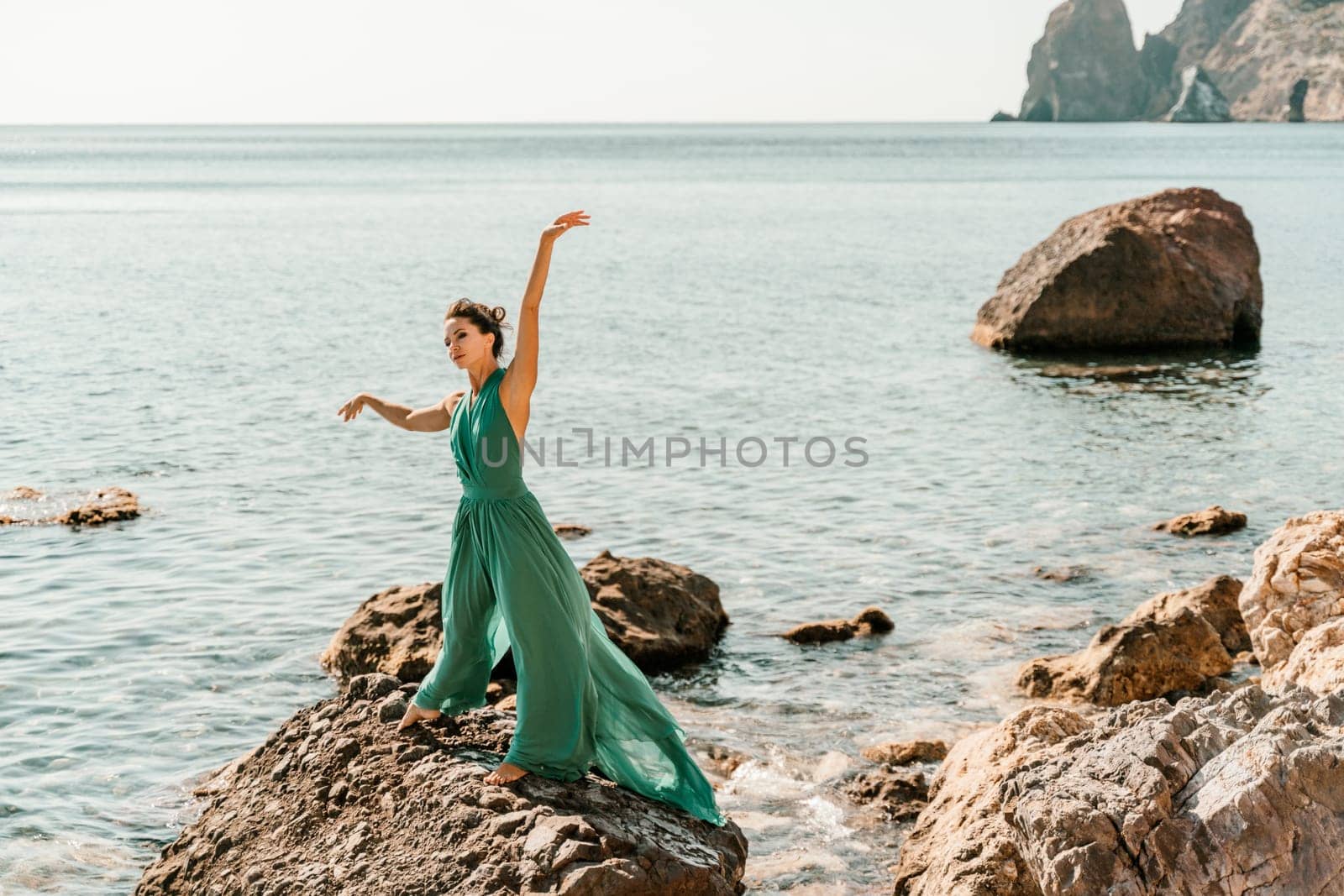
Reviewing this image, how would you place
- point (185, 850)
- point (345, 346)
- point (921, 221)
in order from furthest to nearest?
point (921, 221) → point (345, 346) → point (185, 850)

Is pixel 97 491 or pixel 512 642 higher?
pixel 512 642

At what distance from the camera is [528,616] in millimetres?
6105

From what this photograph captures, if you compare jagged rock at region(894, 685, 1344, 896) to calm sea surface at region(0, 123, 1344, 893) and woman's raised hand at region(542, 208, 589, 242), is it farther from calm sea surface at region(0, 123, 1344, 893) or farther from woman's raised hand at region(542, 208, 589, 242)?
woman's raised hand at region(542, 208, 589, 242)

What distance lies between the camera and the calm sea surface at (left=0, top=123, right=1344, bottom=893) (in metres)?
10.1

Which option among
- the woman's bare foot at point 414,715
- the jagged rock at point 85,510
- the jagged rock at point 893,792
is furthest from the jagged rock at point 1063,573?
→ the jagged rock at point 85,510

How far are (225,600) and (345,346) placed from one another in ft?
55.0

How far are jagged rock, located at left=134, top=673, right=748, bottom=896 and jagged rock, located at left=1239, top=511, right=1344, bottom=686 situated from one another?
426cm

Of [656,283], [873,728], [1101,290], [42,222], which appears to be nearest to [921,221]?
[656,283]

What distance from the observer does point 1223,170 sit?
3681 inches

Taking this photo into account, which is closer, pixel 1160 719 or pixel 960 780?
pixel 1160 719

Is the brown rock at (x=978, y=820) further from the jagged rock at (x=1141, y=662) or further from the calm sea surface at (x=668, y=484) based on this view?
the jagged rock at (x=1141, y=662)

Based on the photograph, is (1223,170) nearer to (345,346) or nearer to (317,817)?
(345,346)

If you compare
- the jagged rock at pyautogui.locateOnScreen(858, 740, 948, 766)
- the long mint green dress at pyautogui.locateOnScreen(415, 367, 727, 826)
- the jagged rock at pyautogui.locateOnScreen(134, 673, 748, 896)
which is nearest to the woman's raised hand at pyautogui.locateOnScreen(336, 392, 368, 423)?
the long mint green dress at pyautogui.locateOnScreen(415, 367, 727, 826)

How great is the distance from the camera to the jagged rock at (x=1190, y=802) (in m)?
4.95
